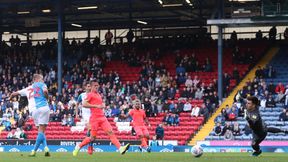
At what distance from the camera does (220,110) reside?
4034cm

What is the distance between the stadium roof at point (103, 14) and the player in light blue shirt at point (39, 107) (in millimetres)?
27266

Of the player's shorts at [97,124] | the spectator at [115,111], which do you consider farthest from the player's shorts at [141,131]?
the spectator at [115,111]

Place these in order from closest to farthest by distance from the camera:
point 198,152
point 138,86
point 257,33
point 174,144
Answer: point 198,152 < point 174,144 < point 138,86 < point 257,33

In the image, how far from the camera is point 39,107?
19.7 m

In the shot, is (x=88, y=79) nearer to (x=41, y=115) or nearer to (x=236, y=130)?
(x=236, y=130)

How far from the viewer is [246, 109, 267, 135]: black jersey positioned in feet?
65.3

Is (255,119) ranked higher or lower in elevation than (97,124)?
higher

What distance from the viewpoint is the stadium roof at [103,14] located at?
49.2 metres

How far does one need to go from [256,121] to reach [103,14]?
119 feet

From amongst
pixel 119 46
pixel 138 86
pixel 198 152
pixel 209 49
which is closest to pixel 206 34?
pixel 209 49

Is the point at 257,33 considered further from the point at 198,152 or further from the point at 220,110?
the point at 198,152

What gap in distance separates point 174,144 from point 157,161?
19.2 meters

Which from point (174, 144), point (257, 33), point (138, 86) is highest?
point (257, 33)

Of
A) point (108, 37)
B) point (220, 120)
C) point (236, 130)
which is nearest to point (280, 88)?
point (220, 120)
